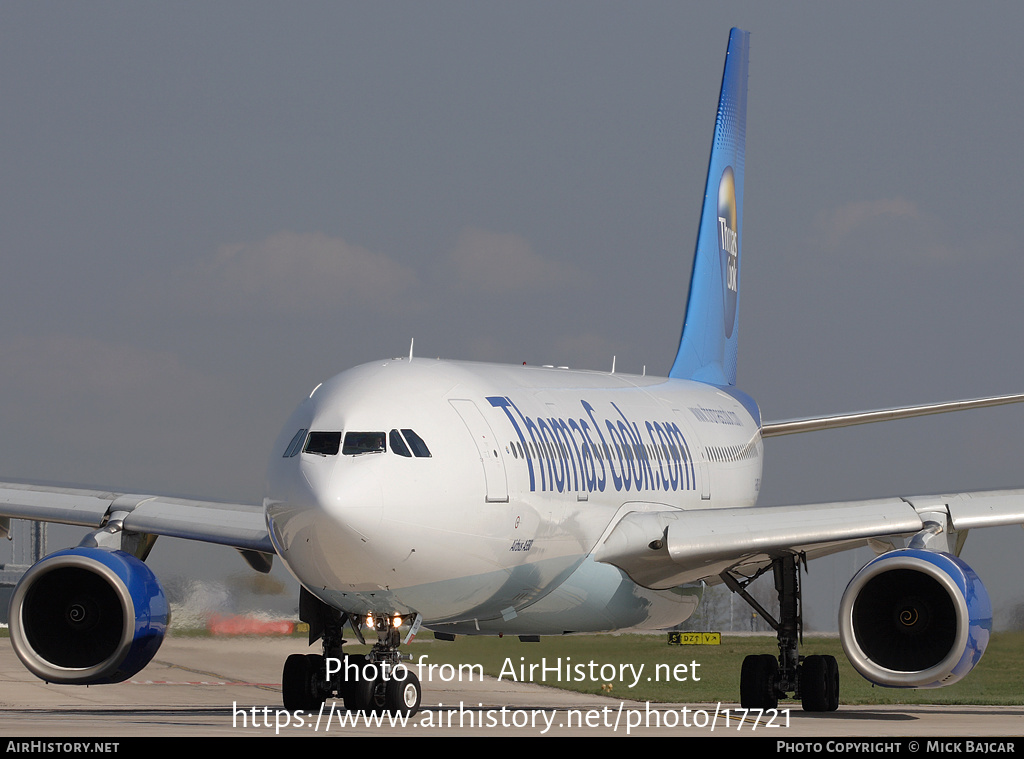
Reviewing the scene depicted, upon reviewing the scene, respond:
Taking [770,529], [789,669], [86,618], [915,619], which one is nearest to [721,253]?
[789,669]

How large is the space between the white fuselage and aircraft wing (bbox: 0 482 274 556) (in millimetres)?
2335

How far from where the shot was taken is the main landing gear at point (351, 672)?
51.2 feet

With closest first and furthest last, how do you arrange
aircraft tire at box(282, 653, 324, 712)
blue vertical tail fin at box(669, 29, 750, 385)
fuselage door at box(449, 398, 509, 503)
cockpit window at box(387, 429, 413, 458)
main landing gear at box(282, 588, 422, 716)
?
cockpit window at box(387, 429, 413, 458), fuselage door at box(449, 398, 509, 503), main landing gear at box(282, 588, 422, 716), aircraft tire at box(282, 653, 324, 712), blue vertical tail fin at box(669, 29, 750, 385)

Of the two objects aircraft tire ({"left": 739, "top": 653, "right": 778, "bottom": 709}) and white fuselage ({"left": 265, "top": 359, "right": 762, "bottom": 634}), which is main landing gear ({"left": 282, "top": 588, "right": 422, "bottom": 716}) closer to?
white fuselage ({"left": 265, "top": 359, "right": 762, "bottom": 634})

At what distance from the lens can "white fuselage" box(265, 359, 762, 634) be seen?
43.8 ft

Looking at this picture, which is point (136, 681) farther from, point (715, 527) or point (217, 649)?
point (715, 527)

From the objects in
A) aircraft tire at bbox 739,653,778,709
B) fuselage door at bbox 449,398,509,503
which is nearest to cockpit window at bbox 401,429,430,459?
fuselage door at bbox 449,398,509,503

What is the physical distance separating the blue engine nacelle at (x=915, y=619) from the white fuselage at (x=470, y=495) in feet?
9.15

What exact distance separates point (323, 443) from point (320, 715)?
3.78 meters

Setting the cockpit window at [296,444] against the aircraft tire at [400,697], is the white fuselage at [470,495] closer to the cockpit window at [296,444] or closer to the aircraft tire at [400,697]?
the cockpit window at [296,444]

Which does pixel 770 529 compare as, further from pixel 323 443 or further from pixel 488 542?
pixel 323 443

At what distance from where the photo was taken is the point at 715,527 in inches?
665
